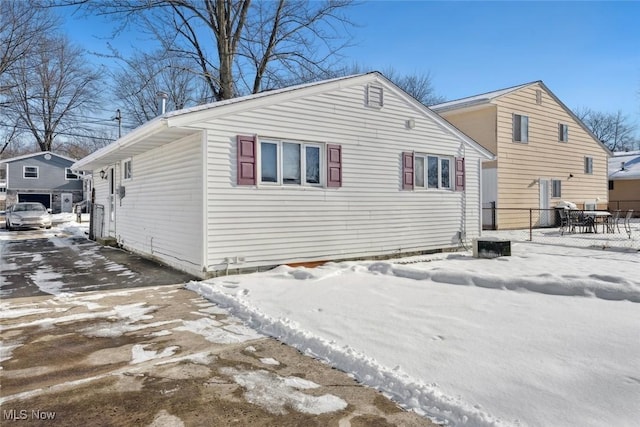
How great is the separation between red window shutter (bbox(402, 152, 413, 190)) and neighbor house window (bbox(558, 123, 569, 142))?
12029 mm

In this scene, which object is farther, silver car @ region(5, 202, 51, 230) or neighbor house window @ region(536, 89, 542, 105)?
silver car @ region(5, 202, 51, 230)

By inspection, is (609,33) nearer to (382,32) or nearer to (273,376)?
(382,32)

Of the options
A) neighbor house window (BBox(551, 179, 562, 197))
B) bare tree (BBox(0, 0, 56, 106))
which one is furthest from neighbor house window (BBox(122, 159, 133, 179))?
neighbor house window (BBox(551, 179, 562, 197))

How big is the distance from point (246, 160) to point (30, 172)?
32.9 meters

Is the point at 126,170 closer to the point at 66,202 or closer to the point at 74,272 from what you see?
the point at 74,272

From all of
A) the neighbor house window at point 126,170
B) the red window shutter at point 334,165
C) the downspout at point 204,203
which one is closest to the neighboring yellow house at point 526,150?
the red window shutter at point 334,165

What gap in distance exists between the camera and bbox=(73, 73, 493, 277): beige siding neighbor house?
679 cm

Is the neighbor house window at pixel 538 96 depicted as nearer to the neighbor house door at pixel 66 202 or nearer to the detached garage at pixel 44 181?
the detached garage at pixel 44 181

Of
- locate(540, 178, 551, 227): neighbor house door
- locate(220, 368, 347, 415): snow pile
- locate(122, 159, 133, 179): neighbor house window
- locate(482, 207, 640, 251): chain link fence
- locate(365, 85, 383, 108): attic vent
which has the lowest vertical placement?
locate(220, 368, 347, 415): snow pile

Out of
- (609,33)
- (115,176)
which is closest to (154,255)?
(115,176)

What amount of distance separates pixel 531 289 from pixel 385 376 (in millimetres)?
3346

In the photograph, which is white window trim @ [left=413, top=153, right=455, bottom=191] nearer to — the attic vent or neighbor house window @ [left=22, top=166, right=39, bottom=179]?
the attic vent

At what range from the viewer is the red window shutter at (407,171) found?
928cm

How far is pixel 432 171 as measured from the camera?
32.9 ft
